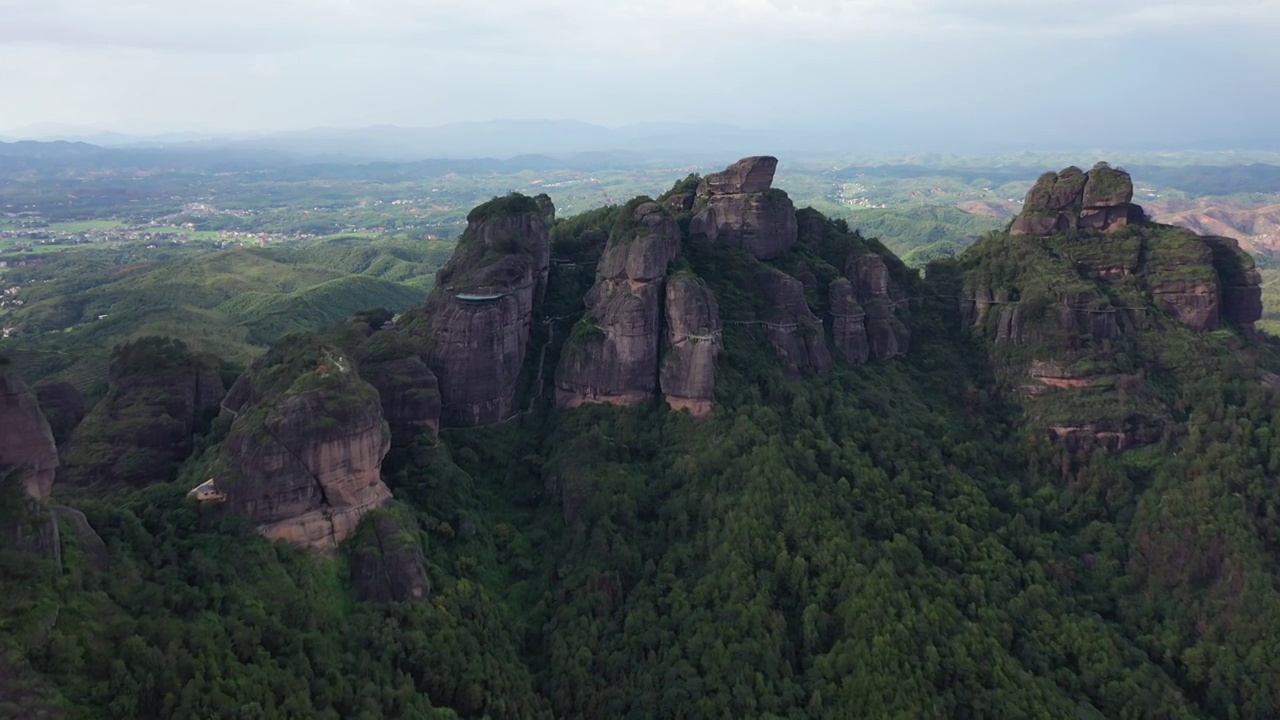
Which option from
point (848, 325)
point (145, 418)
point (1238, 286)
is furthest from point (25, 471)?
point (1238, 286)

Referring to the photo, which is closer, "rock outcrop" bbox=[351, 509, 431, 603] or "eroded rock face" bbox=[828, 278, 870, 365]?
"rock outcrop" bbox=[351, 509, 431, 603]

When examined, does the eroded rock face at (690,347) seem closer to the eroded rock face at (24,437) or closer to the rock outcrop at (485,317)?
the rock outcrop at (485,317)

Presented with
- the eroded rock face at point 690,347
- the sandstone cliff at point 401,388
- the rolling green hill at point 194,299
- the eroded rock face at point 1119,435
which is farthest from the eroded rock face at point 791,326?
the rolling green hill at point 194,299

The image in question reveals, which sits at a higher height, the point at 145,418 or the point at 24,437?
the point at 24,437

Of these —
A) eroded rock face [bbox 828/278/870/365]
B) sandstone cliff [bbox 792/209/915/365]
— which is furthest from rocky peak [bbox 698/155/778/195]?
eroded rock face [bbox 828/278/870/365]

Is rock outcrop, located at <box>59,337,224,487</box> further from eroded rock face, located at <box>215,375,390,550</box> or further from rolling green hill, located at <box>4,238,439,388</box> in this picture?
rolling green hill, located at <box>4,238,439,388</box>

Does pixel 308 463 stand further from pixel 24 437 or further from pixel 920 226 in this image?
pixel 920 226
